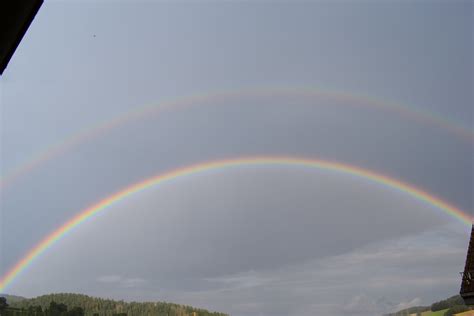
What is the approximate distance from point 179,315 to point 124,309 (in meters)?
13.5

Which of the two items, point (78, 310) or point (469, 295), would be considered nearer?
point (469, 295)

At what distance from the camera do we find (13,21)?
3240 mm

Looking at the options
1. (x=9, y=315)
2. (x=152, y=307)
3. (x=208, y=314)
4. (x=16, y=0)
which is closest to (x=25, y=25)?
(x=16, y=0)

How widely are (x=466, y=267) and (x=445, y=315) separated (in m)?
50.7

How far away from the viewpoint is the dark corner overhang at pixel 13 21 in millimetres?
3059

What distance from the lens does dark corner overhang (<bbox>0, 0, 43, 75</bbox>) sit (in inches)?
120

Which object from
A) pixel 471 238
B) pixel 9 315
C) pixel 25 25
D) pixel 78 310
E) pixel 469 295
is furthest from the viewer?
pixel 78 310

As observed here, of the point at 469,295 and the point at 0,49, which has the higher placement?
the point at 0,49

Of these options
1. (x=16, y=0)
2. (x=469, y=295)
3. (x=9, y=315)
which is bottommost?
(x=469, y=295)

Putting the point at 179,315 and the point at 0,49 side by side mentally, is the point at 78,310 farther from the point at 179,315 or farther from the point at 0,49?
the point at 0,49

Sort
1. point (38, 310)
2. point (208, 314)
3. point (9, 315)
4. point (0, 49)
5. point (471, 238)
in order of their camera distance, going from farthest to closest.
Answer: point (208, 314) → point (38, 310) → point (9, 315) → point (471, 238) → point (0, 49)

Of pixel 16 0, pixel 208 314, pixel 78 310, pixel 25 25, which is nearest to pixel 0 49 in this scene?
pixel 25 25

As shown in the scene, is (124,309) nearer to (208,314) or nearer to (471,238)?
(208,314)

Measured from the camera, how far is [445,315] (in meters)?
61.7
